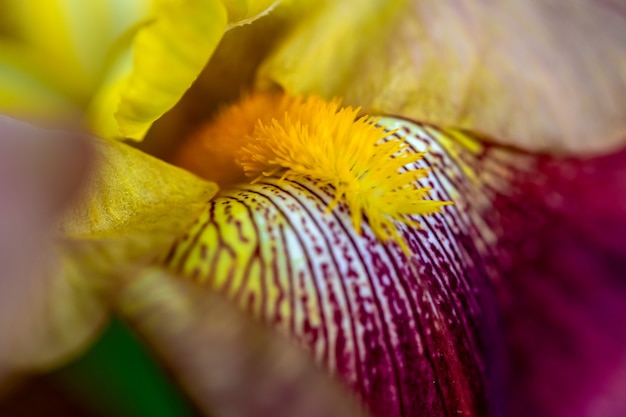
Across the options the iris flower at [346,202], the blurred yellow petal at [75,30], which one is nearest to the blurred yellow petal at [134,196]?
the iris flower at [346,202]

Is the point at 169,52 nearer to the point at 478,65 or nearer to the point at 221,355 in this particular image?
the point at 221,355

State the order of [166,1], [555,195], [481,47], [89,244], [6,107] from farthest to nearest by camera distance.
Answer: [555,195] → [481,47] → [6,107] → [166,1] → [89,244]

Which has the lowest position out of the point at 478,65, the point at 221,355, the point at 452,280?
the point at 221,355

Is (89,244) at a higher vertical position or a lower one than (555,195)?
lower

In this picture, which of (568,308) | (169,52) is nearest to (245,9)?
(169,52)

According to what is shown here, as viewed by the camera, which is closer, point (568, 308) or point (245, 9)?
point (245, 9)

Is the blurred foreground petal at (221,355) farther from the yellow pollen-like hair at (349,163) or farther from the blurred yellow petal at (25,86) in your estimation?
the blurred yellow petal at (25,86)

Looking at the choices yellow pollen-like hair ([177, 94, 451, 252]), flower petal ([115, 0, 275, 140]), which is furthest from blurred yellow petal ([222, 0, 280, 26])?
yellow pollen-like hair ([177, 94, 451, 252])

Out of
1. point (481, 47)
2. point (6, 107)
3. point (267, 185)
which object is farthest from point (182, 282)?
point (481, 47)

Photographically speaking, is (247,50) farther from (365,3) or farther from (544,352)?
(544,352)
